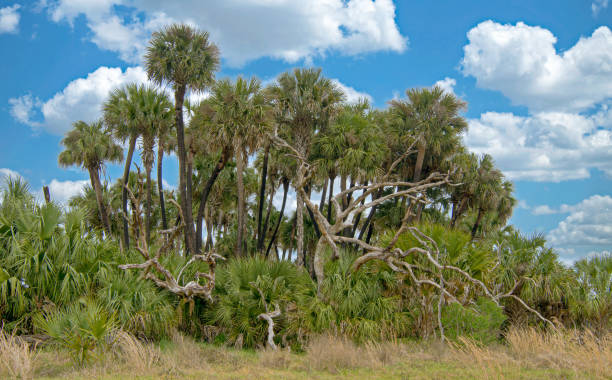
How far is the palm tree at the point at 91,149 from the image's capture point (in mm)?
30250

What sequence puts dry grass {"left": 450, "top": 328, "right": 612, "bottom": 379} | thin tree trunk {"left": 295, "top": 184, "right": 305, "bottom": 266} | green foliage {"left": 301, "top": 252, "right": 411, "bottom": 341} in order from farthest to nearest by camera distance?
1. thin tree trunk {"left": 295, "top": 184, "right": 305, "bottom": 266}
2. green foliage {"left": 301, "top": 252, "right": 411, "bottom": 341}
3. dry grass {"left": 450, "top": 328, "right": 612, "bottom": 379}

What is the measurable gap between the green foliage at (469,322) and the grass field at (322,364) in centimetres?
149

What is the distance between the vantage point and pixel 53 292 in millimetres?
13336

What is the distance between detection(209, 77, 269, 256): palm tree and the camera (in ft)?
Result: 75.3

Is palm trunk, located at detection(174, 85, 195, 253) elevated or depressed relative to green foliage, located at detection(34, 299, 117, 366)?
elevated

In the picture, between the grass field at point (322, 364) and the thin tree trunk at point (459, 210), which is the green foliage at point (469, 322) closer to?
the grass field at point (322, 364)

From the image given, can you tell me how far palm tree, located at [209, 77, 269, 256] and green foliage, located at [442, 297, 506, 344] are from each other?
38.0 ft

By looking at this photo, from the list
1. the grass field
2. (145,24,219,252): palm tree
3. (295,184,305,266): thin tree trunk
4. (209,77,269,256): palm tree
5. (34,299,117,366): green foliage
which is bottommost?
the grass field

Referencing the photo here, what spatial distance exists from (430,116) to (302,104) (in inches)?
334

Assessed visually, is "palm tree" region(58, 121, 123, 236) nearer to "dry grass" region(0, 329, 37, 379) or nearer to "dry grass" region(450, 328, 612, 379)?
"dry grass" region(0, 329, 37, 379)

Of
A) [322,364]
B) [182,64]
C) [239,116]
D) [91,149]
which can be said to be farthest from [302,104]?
[322,364]

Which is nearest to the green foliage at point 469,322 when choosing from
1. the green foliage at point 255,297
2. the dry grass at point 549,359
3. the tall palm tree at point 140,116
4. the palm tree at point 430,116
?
the dry grass at point 549,359

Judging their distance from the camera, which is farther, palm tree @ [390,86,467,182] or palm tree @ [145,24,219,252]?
palm tree @ [390,86,467,182]

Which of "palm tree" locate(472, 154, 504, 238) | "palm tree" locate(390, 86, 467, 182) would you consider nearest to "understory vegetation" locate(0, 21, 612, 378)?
"palm tree" locate(390, 86, 467, 182)
